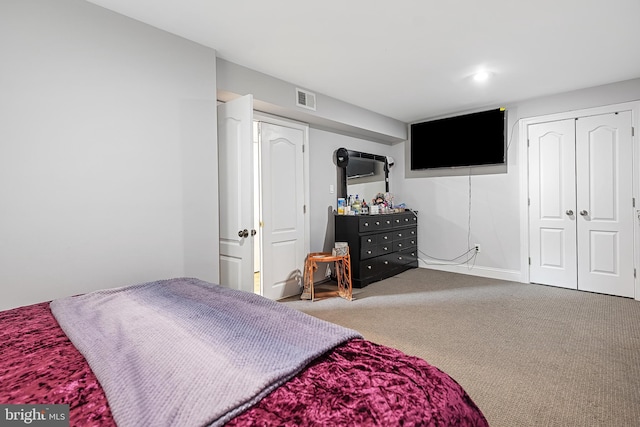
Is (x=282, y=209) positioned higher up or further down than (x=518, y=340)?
higher up

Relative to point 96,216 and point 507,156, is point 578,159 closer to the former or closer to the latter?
point 507,156

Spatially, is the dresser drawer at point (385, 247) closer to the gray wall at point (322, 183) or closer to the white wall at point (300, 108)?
the gray wall at point (322, 183)

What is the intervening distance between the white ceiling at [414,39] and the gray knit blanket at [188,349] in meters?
2.01

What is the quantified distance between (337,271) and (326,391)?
3208mm

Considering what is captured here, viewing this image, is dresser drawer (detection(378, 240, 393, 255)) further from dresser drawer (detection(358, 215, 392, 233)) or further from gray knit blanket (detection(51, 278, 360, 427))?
gray knit blanket (detection(51, 278, 360, 427))

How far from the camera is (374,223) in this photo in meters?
4.51

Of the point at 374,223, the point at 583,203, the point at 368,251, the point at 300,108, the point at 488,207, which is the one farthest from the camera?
the point at 488,207

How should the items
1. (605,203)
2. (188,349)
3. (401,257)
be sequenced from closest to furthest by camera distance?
(188,349), (605,203), (401,257)

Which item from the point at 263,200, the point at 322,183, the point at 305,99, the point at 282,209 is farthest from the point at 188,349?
the point at 322,183

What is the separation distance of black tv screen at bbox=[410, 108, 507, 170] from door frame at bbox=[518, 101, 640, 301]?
0.82 ft

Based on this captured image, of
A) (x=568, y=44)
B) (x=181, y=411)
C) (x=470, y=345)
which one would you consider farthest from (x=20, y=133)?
(x=568, y=44)

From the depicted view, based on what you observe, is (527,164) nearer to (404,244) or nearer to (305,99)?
(404,244)

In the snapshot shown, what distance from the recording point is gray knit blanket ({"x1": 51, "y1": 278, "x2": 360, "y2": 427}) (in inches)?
32.2

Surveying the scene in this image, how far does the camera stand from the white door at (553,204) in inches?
163
